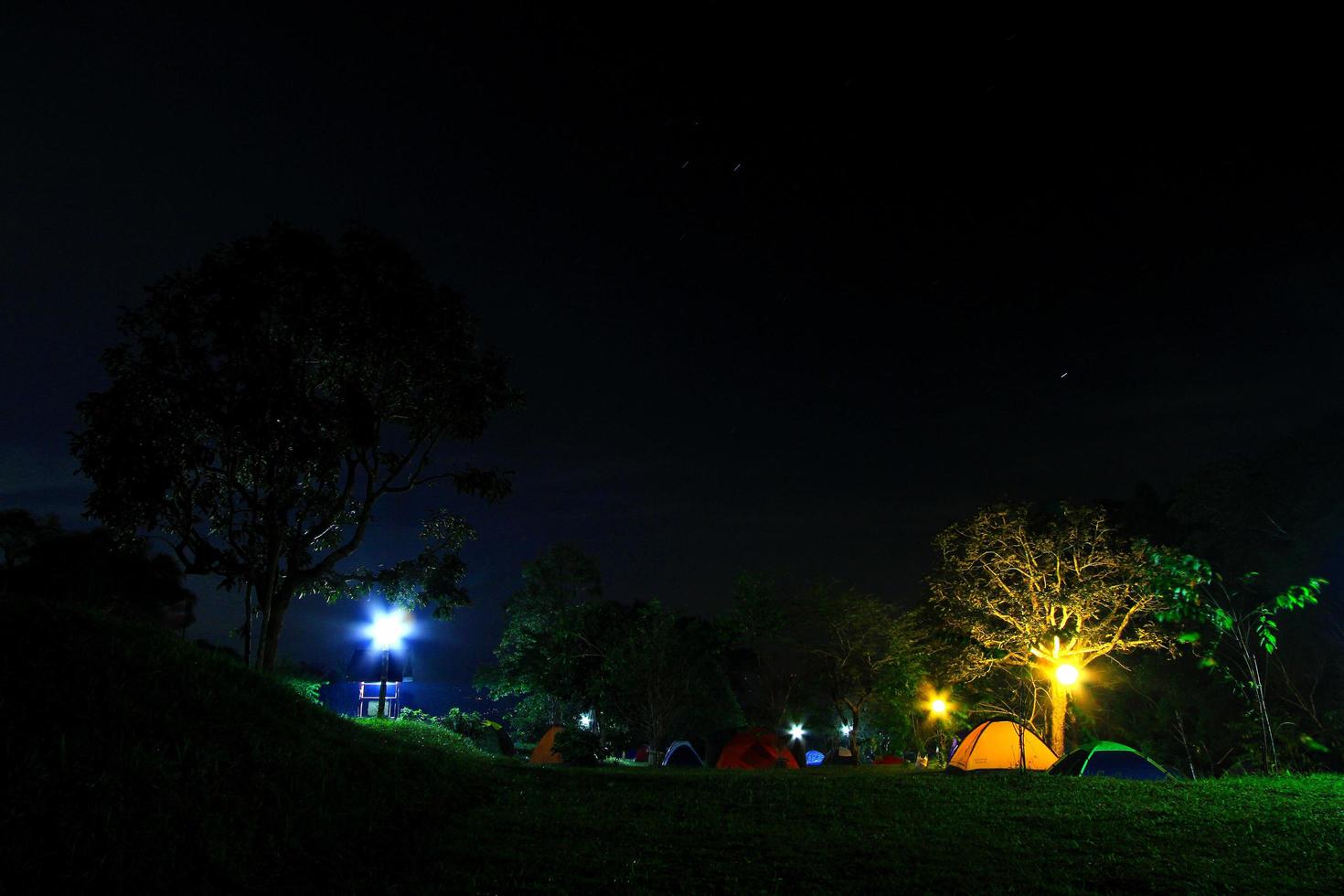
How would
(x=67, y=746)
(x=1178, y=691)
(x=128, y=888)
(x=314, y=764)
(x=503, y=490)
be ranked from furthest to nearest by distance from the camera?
1. (x=1178, y=691)
2. (x=503, y=490)
3. (x=314, y=764)
4. (x=67, y=746)
5. (x=128, y=888)

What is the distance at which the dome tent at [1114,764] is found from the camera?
16328 mm

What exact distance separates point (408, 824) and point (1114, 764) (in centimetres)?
1460

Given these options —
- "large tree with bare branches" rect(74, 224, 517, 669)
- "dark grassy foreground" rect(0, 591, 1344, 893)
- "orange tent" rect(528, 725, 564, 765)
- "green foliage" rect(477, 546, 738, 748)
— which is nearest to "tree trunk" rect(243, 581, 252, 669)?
"large tree with bare branches" rect(74, 224, 517, 669)

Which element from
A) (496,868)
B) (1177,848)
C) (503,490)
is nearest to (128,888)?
(496,868)

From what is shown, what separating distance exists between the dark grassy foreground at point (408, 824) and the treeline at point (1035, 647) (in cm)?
840

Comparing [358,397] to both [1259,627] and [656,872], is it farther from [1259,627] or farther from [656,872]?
[1259,627]

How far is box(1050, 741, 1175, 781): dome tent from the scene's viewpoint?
16.3 metres

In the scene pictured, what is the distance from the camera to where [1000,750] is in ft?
67.6

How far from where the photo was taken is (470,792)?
11.7 m

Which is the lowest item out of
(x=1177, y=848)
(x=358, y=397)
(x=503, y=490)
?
(x=1177, y=848)

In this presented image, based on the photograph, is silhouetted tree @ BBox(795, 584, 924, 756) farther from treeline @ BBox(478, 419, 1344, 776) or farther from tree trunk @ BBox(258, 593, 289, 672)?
tree trunk @ BBox(258, 593, 289, 672)

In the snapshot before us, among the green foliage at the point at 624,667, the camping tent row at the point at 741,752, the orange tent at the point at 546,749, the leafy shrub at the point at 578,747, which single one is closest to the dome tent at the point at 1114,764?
the leafy shrub at the point at 578,747

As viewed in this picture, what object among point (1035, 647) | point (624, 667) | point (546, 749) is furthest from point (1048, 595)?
point (546, 749)

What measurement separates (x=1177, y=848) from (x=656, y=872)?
18.2 ft
